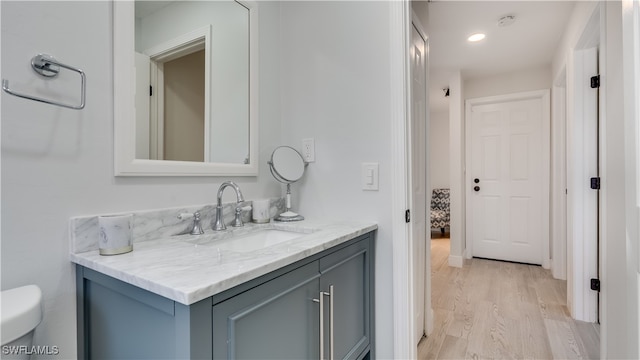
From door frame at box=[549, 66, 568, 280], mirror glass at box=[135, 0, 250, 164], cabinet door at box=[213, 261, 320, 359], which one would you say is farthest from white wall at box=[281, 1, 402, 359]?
door frame at box=[549, 66, 568, 280]

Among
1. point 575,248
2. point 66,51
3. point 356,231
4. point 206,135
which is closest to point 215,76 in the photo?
point 206,135

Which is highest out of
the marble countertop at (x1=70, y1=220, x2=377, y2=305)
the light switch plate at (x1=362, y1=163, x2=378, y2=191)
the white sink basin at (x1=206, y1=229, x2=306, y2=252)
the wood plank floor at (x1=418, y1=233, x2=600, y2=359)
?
the light switch plate at (x1=362, y1=163, x2=378, y2=191)

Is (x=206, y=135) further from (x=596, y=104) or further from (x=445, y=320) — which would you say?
(x=596, y=104)

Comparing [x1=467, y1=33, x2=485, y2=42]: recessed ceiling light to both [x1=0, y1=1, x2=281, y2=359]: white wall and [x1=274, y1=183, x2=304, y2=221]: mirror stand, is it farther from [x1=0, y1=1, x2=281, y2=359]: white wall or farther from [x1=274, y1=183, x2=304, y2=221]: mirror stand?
[x1=0, y1=1, x2=281, y2=359]: white wall

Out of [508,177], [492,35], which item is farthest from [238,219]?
[508,177]

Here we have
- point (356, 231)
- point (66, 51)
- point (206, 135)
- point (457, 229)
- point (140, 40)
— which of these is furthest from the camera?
point (457, 229)

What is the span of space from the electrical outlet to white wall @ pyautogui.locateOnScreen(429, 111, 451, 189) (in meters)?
4.85

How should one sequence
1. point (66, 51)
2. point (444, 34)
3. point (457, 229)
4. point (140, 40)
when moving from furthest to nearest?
point (457, 229)
point (444, 34)
point (140, 40)
point (66, 51)

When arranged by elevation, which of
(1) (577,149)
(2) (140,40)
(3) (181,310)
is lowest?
(3) (181,310)

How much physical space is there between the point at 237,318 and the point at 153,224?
1.90 ft

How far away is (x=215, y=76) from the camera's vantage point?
145 cm

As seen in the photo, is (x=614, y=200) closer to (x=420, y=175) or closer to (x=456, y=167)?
(x=420, y=175)

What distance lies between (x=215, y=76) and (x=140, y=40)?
1.21 feet

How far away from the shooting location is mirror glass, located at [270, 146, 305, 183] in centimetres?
161
